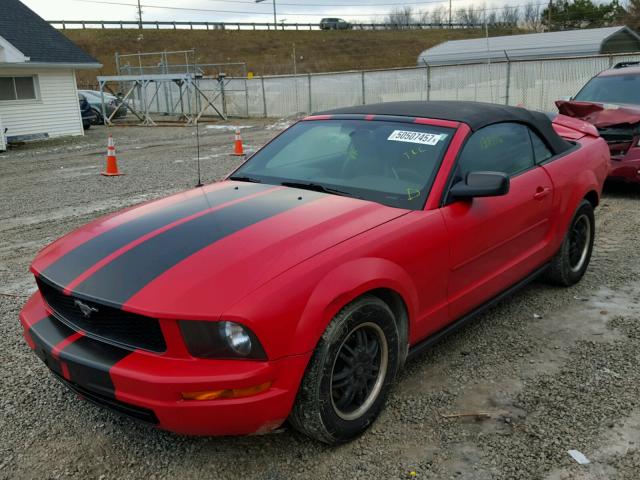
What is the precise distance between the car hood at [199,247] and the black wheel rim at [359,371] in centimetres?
48

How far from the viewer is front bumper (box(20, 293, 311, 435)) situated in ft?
7.60

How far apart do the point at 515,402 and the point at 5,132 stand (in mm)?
18341

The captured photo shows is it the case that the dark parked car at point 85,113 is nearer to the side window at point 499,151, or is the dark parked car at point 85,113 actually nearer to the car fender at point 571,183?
the car fender at point 571,183

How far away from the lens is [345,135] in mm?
3898

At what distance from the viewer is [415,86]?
2250cm

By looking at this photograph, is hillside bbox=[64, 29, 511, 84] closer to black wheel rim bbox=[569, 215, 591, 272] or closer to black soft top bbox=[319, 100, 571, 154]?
black wheel rim bbox=[569, 215, 591, 272]

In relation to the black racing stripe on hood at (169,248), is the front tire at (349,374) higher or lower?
lower

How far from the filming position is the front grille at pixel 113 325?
244cm

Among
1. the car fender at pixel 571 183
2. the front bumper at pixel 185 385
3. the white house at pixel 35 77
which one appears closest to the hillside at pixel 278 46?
the white house at pixel 35 77

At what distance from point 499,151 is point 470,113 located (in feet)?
1.13

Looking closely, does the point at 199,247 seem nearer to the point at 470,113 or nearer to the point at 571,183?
the point at 470,113

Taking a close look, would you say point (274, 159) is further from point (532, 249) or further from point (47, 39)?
point (47, 39)

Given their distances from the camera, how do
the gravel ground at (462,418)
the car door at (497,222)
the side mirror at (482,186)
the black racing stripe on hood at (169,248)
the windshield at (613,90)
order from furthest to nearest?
the windshield at (613,90) → the car door at (497,222) → the side mirror at (482,186) → the gravel ground at (462,418) → the black racing stripe on hood at (169,248)

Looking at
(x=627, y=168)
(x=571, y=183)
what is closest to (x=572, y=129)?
(x=571, y=183)
